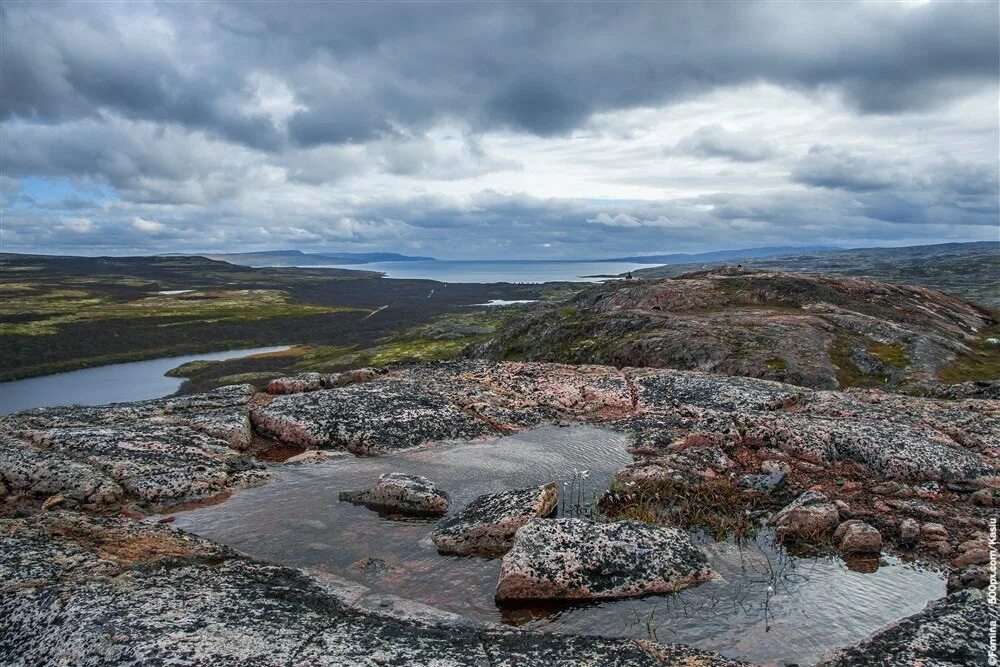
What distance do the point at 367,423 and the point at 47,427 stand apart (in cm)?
1151

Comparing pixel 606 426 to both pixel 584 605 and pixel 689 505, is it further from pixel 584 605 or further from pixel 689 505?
pixel 584 605

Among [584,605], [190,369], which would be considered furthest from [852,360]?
[190,369]

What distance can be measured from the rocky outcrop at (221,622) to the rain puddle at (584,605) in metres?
0.93

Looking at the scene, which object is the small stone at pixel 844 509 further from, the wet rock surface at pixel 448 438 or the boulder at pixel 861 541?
the boulder at pixel 861 541

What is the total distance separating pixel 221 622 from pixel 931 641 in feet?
41.5

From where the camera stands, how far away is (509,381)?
1206 inches

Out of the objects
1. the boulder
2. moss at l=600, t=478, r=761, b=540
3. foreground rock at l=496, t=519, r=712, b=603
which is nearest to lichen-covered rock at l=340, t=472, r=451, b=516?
foreground rock at l=496, t=519, r=712, b=603

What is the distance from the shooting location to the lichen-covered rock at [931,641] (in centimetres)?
989

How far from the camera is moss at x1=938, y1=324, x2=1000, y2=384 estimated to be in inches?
1559

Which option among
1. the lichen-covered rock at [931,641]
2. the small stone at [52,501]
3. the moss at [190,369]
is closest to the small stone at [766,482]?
the lichen-covered rock at [931,641]

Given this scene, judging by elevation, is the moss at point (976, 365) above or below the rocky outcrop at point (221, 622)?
below

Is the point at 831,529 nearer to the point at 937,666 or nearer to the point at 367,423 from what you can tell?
the point at 937,666

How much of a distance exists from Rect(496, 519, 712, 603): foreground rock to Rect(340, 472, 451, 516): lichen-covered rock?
392 cm

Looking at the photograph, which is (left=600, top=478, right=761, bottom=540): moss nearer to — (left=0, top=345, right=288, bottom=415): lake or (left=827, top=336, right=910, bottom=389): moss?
(left=827, top=336, right=910, bottom=389): moss
